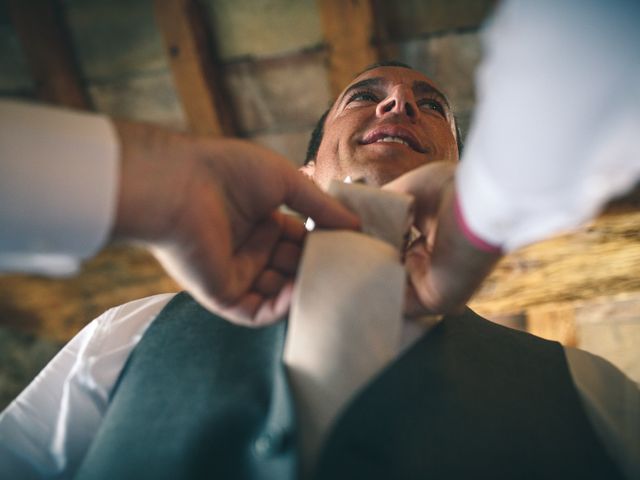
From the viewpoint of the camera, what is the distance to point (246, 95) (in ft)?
6.98

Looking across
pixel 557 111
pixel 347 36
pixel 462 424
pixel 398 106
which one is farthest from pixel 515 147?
pixel 347 36

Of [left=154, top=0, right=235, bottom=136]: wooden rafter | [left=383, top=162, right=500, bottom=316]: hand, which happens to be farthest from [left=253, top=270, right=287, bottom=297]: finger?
[left=154, top=0, right=235, bottom=136]: wooden rafter

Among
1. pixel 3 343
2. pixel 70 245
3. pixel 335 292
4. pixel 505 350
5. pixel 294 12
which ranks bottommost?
pixel 3 343

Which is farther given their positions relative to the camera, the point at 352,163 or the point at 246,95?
the point at 246,95

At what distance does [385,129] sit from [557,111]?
2.10ft

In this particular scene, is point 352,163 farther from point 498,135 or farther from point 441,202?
point 498,135

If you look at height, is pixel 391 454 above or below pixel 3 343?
above

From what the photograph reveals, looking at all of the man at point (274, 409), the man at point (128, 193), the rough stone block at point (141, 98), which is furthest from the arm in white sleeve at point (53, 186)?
the rough stone block at point (141, 98)

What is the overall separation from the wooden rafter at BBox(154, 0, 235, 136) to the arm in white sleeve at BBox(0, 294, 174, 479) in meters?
1.46

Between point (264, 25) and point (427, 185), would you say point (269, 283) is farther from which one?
point (264, 25)

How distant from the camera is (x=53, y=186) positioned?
16.9 inches

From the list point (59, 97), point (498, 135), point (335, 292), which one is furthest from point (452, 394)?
point (59, 97)

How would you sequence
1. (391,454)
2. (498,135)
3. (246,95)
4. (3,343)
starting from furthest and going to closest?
(3,343), (246,95), (391,454), (498,135)

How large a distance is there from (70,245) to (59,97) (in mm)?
1973
